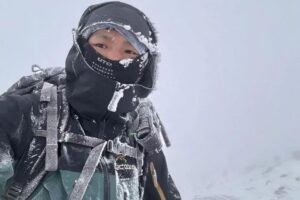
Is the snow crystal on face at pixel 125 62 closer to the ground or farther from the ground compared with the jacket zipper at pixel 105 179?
farther from the ground

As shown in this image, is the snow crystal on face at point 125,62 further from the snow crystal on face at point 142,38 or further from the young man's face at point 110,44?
the snow crystal on face at point 142,38

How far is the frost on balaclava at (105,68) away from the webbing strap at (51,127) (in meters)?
0.13

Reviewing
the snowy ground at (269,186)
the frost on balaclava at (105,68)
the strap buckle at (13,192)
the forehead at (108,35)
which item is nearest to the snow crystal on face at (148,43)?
the frost on balaclava at (105,68)

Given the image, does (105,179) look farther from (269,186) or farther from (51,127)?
(269,186)

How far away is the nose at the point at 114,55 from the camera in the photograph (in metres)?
2.56

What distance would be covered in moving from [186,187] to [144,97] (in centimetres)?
7476

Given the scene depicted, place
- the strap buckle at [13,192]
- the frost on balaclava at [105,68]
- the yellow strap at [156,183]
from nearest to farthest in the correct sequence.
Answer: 1. the strap buckle at [13,192]
2. the frost on balaclava at [105,68]
3. the yellow strap at [156,183]

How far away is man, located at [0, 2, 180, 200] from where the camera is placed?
2062 mm

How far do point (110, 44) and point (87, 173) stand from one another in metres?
0.88

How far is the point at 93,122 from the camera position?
239 centimetres

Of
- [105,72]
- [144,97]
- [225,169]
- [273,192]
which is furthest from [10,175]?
[225,169]

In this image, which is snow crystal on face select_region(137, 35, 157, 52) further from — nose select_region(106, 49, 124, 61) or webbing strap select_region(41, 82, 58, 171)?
webbing strap select_region(41, 82, 58, 171)

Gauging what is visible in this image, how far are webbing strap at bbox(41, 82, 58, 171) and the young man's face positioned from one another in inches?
17.5

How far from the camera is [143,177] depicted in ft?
8.80
